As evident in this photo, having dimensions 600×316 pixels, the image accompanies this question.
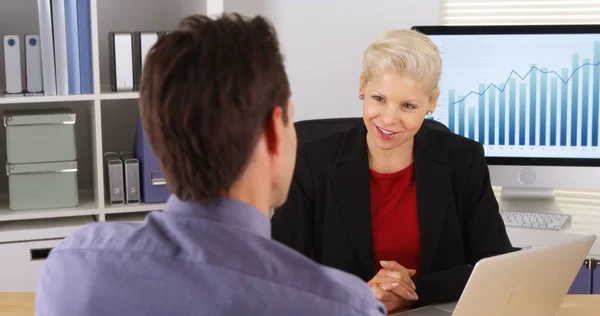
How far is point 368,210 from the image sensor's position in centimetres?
200

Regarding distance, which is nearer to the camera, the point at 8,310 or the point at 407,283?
the point at 8,310

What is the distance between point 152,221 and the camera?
0.89m

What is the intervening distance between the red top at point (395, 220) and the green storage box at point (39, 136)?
4.28 feet

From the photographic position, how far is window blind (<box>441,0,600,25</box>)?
326 cm

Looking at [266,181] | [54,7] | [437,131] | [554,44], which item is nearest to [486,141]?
[554,44]

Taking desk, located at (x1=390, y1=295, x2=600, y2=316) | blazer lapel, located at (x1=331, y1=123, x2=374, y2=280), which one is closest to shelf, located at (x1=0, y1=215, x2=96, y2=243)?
blazer lapel, located at (x1=331, y1=123, x2=374, y2=280)

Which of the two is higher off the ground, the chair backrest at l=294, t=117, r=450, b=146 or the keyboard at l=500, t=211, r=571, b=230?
the chair backrest at l=294, t=117, r=450, b=146

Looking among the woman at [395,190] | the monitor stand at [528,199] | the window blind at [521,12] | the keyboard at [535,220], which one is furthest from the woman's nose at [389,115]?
the window blind at [521,12]

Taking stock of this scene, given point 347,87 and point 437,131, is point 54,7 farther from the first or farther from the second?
point 437,131

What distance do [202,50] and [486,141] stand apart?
6.55 feet

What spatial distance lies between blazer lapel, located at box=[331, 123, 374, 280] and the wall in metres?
1.26

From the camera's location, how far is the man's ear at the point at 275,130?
35.9 inches

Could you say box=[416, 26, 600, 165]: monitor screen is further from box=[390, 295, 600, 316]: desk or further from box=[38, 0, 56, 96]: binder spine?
box=[38, 0, 56, 96]: binder spine

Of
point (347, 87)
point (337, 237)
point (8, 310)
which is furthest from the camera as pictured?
point (347, 87)
